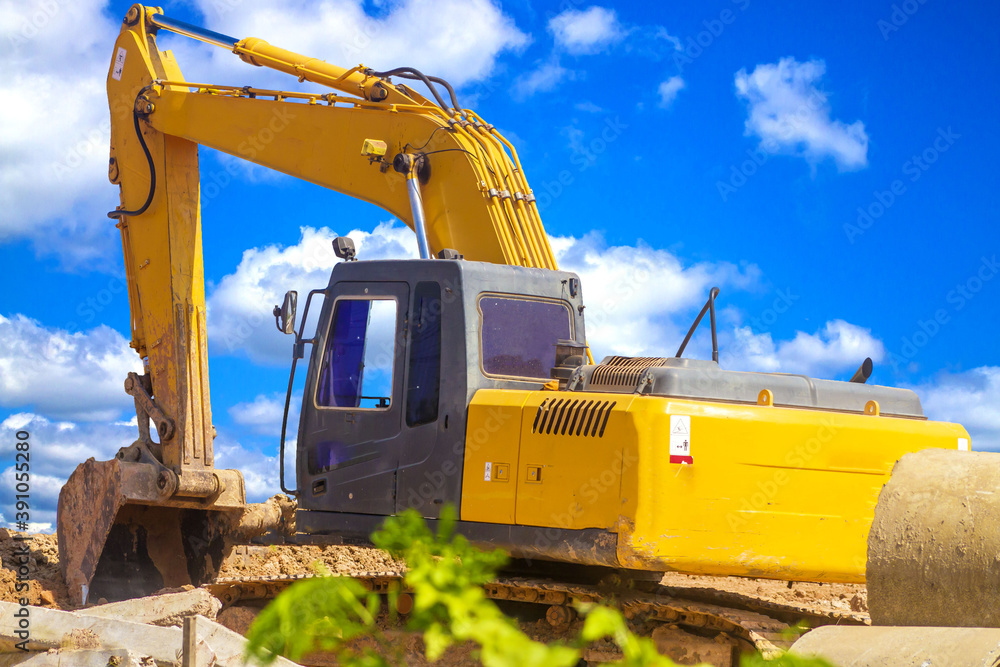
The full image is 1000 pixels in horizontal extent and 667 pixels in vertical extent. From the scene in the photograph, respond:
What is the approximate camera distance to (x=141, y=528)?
376 inches

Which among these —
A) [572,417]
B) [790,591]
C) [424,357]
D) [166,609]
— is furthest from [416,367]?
[790,591]

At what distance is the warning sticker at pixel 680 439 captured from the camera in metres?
5.59

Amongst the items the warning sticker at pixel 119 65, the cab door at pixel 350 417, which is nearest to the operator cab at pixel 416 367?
the cab door at pixel 350 417

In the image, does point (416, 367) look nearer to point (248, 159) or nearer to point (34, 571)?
point (248, 159)

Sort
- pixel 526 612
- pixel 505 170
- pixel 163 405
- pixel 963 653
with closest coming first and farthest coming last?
1. pixel 963 653
2. pixel 526 612
3. pixel 505 170
4. pixel 163 405

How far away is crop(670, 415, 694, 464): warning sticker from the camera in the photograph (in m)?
5.59

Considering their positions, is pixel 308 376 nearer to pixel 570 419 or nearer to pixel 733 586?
pixel 570 419

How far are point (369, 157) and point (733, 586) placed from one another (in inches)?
190

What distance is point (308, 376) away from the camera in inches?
279

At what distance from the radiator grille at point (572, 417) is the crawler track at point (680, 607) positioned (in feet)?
3.34

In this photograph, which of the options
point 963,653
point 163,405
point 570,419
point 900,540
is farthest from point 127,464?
point 963,653

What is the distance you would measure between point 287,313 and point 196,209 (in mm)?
4050

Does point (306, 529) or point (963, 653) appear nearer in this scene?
point (963, 653)

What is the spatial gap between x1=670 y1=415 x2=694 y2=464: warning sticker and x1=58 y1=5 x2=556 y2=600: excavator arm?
2.83m
